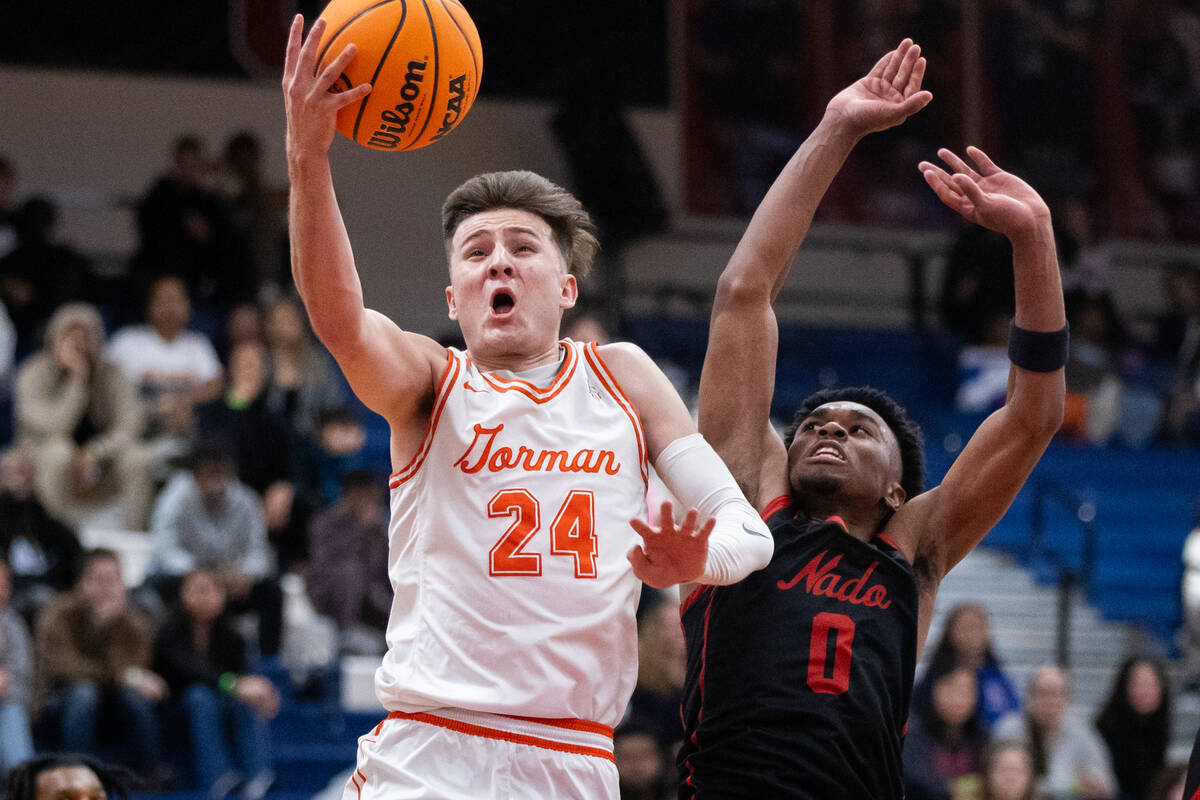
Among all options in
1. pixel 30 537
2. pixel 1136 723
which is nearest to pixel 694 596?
pixel 30 537

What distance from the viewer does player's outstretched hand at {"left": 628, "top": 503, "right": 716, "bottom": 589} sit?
3.12 m

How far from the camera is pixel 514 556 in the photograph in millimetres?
3391

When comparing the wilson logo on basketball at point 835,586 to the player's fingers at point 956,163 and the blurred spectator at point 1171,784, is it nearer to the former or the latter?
the player's fingers at point 956,163

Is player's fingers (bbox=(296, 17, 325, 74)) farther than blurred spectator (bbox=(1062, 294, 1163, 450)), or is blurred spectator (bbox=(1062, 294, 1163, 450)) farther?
blurred spectator (bbox=(1062, 294, 1163, 450))

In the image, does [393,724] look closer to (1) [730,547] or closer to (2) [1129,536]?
(1) [730,547]

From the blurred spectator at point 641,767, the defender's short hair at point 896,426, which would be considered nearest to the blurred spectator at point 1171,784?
the blurred spectator at point 641,767

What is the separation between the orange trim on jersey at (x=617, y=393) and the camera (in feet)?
11.9

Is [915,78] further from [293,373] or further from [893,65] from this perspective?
[293,373]

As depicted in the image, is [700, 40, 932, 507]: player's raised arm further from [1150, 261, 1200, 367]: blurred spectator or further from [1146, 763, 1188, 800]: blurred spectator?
[1150, 261, 1200, 367]: blurred spectator

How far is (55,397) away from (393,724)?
276 inches

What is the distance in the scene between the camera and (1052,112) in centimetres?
1567

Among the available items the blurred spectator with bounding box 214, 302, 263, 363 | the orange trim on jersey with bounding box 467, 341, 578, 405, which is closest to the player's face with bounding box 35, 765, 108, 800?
the orange trim on jersey with bounding box 467, 341, 578, 405

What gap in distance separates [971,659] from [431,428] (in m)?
6.46

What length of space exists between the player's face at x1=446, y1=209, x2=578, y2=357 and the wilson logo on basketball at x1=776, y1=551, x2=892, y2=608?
Answer: 2.94 ft
